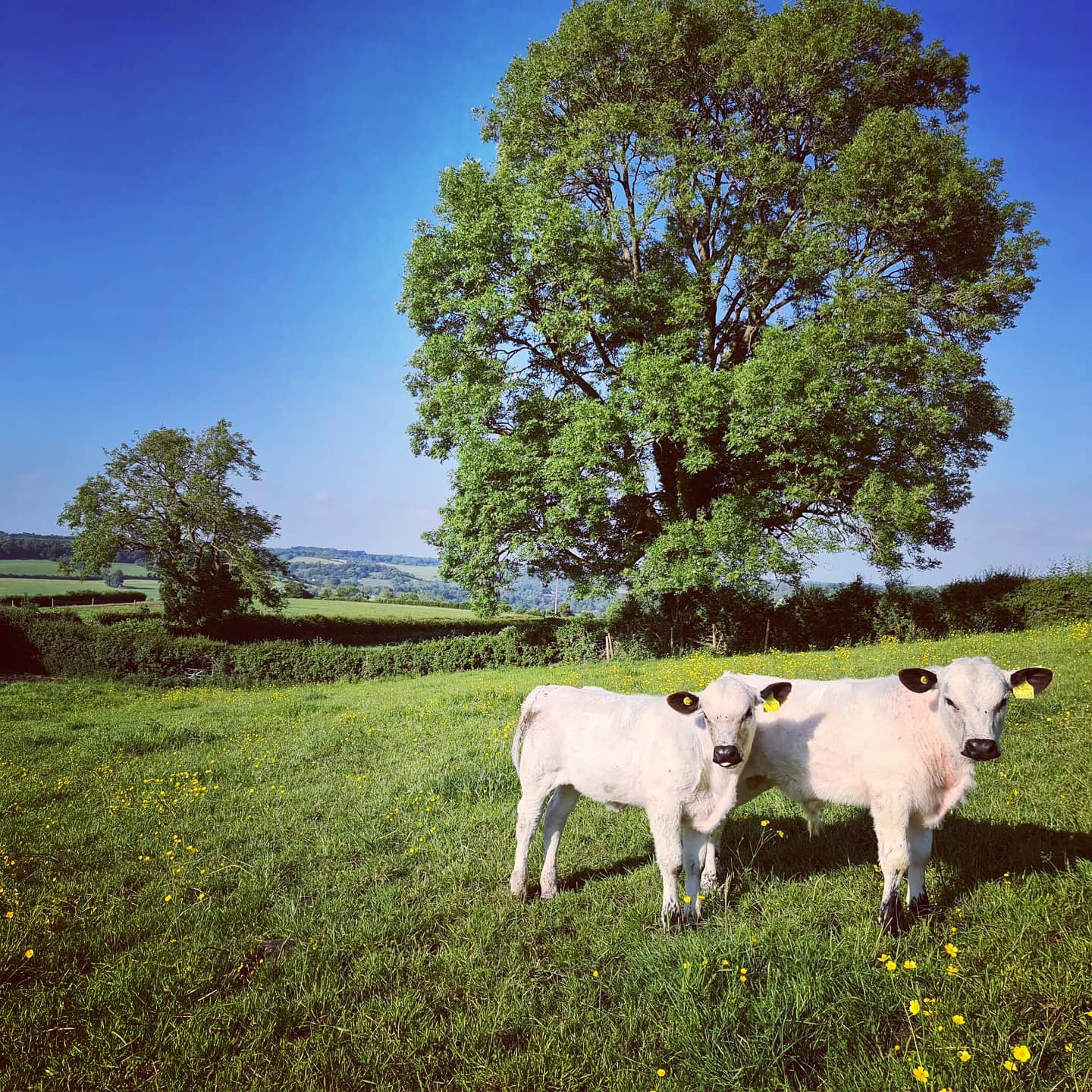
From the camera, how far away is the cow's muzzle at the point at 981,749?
12.9 ft

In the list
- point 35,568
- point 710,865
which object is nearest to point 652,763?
point 710,865

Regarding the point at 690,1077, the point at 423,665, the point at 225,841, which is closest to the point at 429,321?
the point at 423,665

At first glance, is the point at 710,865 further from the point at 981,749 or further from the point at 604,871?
the point at 981,749

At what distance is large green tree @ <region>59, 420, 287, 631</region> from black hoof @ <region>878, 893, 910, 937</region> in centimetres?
3957

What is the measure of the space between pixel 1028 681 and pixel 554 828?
12.5 feet

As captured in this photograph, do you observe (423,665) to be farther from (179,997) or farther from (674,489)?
(179,997)

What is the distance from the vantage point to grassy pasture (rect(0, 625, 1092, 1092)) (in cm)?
320

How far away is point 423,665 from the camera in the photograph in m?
25.9

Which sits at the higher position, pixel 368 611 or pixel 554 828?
pixel 554 828

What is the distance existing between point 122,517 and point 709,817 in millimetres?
44731

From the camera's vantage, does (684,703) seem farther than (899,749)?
Yes

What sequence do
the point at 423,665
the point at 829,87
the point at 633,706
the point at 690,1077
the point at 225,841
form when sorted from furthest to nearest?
the point at 423,665, the point at 829,87, the point at 225,841, the point at 633,706, the point at 690,1077

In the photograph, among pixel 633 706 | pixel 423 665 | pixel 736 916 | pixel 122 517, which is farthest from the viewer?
pixel 122 517

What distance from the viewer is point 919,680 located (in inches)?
174
